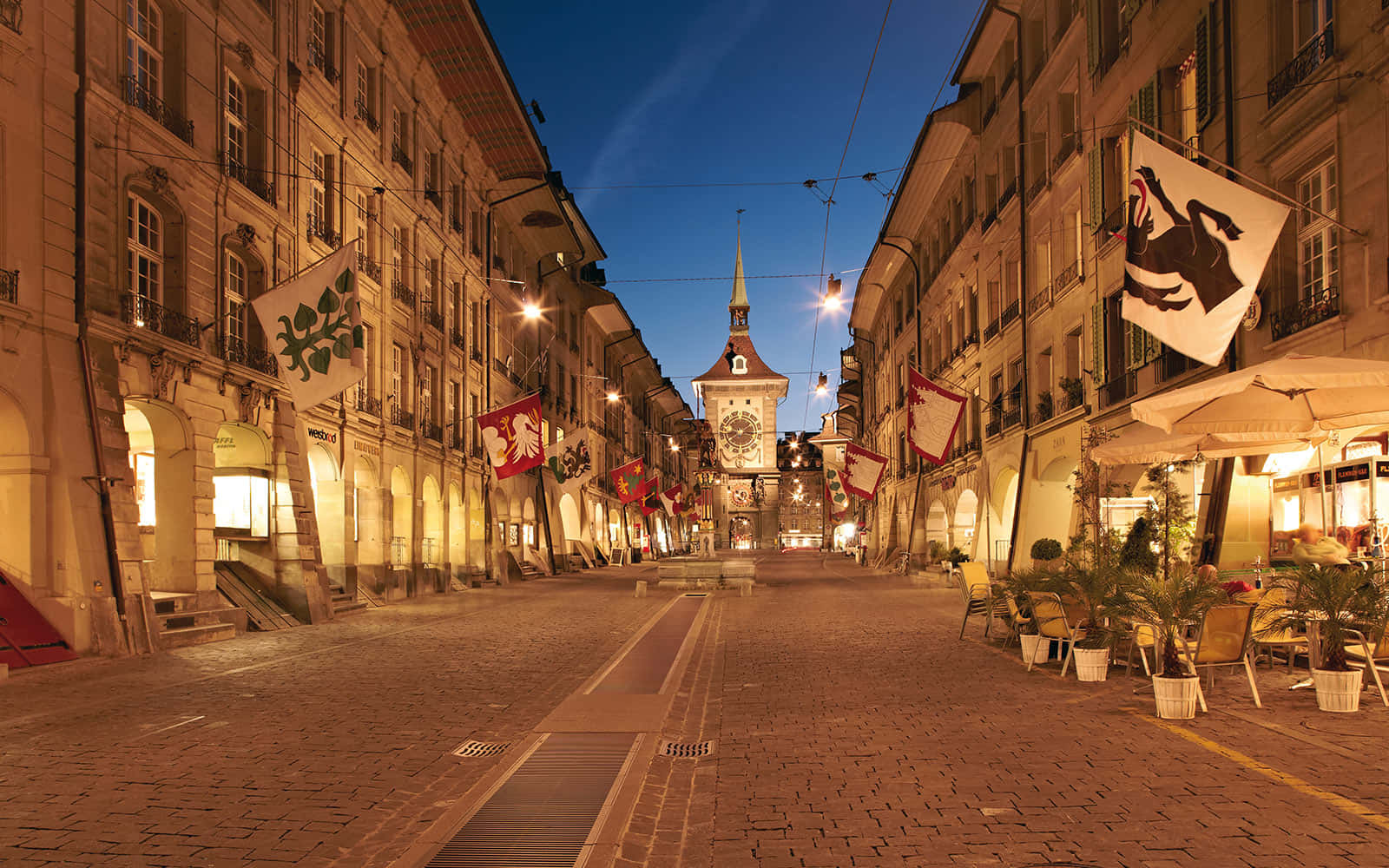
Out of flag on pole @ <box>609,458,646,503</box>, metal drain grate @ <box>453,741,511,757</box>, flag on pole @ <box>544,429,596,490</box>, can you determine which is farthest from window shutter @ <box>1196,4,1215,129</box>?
flag on pole @ <box>609,458,646,503</box>

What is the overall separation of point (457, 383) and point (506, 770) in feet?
88.7

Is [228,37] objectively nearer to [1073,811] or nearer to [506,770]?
[506,770]

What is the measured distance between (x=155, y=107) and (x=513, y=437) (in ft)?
38.3

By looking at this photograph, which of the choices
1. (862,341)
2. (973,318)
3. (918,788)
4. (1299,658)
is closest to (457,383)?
(973,318)

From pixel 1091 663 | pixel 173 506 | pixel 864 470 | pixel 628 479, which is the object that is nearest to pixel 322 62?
pixel 173 506

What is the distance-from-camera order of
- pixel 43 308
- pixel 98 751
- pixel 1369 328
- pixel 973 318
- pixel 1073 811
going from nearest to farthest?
pixel 1073 811 < pixel 98 751 < pixel 1369 328 < pixel 43 308 < pixel 973 318

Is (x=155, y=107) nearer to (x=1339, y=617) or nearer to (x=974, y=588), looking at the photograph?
(x=974, y=588)

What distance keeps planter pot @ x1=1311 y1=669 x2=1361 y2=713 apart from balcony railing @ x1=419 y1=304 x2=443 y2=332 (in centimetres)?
2548

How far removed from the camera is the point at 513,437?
2556cm

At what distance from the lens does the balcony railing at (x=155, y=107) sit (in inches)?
605

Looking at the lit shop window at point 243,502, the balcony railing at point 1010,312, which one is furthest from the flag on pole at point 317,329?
the balcony railing at point 1010,312

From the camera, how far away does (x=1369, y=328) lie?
38.6 feet

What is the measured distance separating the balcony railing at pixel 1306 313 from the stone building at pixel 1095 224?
0.03 meters

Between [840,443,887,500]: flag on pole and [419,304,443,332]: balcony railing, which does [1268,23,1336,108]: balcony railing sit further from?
[419,304,443,332]: balcony railing
